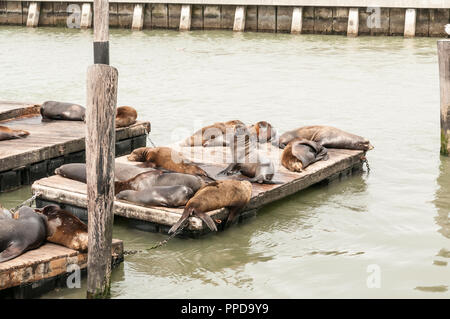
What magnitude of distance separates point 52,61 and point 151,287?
48.7 feet

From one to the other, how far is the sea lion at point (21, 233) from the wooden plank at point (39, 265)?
0.18ft

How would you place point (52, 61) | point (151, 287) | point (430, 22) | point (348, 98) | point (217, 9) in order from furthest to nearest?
1. point (217, 9)
2. point (430, 22)
3. point (52, 61)
4. point (348, 98)
5. point (151, 287)

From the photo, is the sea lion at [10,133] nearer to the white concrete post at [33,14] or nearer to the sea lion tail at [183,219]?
the sea lion tail at [183,219]

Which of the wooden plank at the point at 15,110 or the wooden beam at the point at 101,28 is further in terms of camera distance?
the wooden plank at the point at 15,110

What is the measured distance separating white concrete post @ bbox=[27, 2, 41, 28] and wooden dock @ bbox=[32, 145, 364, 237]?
17217 mm

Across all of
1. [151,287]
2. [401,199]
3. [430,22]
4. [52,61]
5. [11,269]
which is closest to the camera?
[11,269]

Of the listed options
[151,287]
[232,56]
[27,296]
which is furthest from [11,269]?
[232,56]

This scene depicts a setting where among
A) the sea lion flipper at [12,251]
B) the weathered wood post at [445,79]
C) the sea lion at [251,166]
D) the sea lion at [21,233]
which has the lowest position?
the sea lion flipper at [12,251]

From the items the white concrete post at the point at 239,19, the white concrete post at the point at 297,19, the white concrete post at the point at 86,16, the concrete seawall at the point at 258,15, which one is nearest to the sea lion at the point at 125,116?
the concrete seawall at the point at 258,15

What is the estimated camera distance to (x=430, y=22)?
2191 centimetres

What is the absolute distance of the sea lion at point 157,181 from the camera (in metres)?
7.59

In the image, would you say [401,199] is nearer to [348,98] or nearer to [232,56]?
[348,98]

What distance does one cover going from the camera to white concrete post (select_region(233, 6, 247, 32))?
76.3ft
